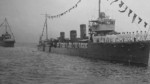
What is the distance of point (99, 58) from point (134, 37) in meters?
7.67

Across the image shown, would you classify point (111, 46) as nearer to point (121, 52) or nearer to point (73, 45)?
point (121, 52)

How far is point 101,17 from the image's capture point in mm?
45375

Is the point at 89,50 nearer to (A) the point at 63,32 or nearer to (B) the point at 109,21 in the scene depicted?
(B) the point at 109,21

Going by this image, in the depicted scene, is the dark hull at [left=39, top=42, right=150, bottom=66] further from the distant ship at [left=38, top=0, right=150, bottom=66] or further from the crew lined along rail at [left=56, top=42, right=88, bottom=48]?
the crew lined along rail at [left=56, top=42, right=88, bottom=48]

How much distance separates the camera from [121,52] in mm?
33094

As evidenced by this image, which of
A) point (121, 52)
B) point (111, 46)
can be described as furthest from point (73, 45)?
point (121, 52)

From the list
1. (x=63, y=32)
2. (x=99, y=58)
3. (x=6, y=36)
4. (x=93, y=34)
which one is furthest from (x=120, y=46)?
(x=6, y=36)

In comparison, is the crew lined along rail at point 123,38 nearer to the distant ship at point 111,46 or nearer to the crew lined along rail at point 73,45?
the distant ship at point 111,46

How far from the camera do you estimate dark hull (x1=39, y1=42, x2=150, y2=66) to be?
30109 mm

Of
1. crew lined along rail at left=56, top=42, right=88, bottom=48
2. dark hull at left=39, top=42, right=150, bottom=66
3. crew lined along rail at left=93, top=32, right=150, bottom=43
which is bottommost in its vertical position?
dark hull at left=39, top=42, right=150, bottom=66

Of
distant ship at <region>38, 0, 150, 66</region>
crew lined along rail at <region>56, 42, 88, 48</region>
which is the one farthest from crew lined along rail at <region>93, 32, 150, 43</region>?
crew lined along rail at <region>56, 42, 88, 48</region>

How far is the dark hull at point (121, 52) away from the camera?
98.8 feet

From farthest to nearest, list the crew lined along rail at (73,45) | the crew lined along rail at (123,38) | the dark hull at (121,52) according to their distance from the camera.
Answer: the crew lined along rail at (73,45)
the crew lined along rail at (123,38)
the dark hull at (121,52)

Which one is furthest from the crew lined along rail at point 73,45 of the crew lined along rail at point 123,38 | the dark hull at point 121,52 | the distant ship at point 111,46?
the crew lined along rail at point 123,38
